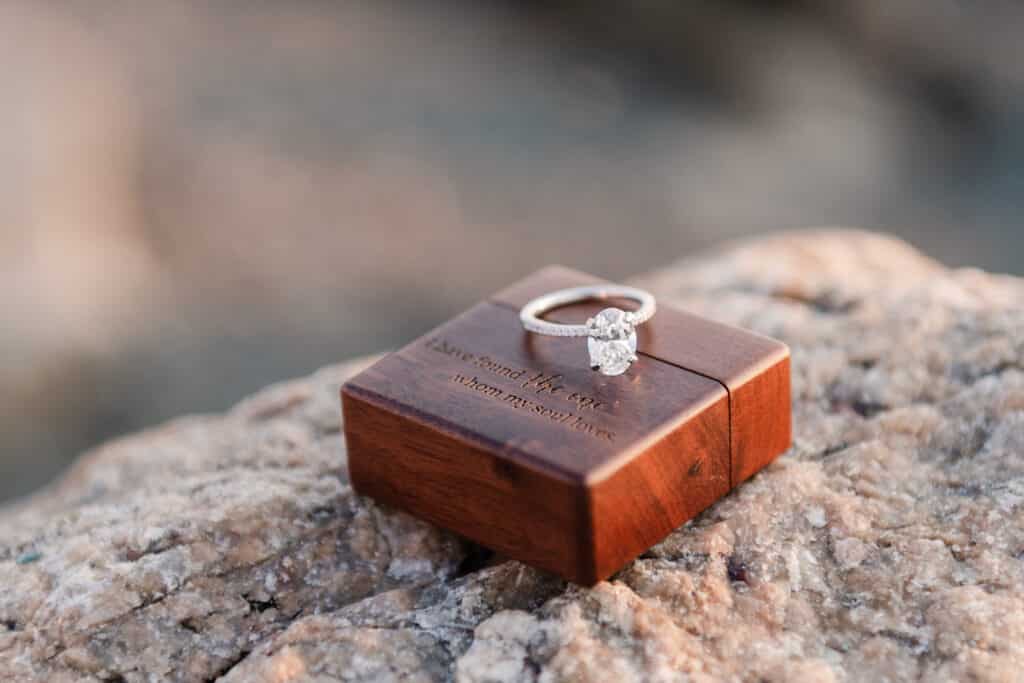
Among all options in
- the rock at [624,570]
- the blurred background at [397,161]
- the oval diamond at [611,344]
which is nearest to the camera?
the rock at [624,570]

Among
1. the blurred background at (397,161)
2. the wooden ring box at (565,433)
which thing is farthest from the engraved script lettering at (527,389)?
the blurred background at (397,161)

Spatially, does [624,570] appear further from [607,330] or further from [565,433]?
[607,330]

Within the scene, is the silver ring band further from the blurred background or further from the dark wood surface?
the blurred background

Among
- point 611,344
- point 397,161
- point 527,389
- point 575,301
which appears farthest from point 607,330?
point 397,161

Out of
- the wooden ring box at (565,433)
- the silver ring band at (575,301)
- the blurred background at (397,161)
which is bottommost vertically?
the blurred background at (397,161)

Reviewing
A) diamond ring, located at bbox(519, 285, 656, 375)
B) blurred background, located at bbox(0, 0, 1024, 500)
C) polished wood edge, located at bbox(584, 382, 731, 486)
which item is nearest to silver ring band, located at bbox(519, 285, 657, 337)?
diamond ring, located at bbox(519, 285, 656, 375)

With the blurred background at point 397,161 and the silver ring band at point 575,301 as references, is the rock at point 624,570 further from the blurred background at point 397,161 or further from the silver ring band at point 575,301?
the blurred background at point 397,161

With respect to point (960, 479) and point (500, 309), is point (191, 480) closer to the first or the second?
point (500, 309)

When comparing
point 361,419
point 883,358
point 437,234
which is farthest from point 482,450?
point 437,234
